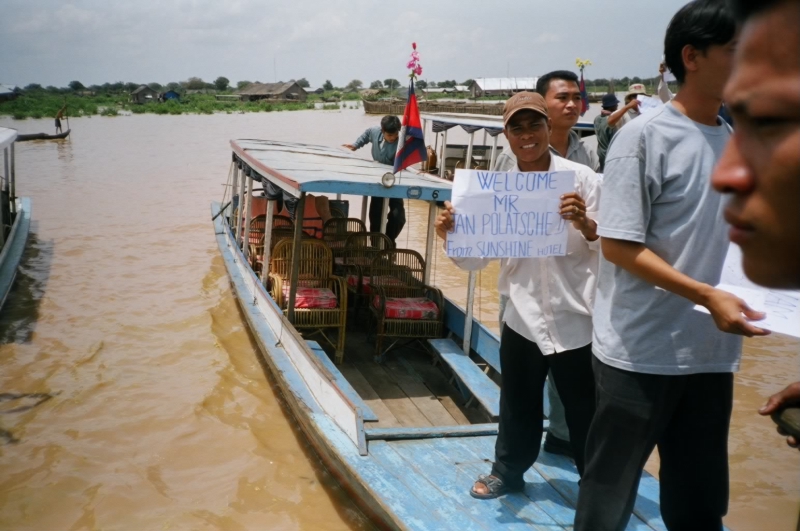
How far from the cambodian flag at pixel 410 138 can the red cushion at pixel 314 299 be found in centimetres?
141

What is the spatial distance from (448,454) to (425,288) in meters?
2.56

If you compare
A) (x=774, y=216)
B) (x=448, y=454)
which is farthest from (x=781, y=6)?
(x=448, y=454)

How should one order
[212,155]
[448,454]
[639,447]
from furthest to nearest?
[212,155], [448,454], [639,447]

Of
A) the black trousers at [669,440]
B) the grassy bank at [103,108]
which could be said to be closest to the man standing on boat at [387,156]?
the black trousers at [669,440]

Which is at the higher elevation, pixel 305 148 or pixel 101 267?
pixel 305 148

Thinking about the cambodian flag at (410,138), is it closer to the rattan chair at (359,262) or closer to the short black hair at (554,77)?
the short black hair at (554,77)

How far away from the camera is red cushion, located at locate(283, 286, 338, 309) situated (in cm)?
575

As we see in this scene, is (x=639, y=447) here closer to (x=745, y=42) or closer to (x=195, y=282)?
(x=745, y=42)

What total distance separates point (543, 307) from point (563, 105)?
4.03 ft

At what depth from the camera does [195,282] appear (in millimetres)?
10000

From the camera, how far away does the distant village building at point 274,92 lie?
75.4 metres

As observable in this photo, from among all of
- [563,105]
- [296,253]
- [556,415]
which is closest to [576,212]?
[563,105]

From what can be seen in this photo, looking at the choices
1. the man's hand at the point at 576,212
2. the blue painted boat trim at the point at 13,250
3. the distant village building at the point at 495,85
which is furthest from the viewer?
the distant village building at the point at 495,85

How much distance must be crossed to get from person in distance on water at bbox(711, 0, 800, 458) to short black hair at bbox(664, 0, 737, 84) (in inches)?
47.6
